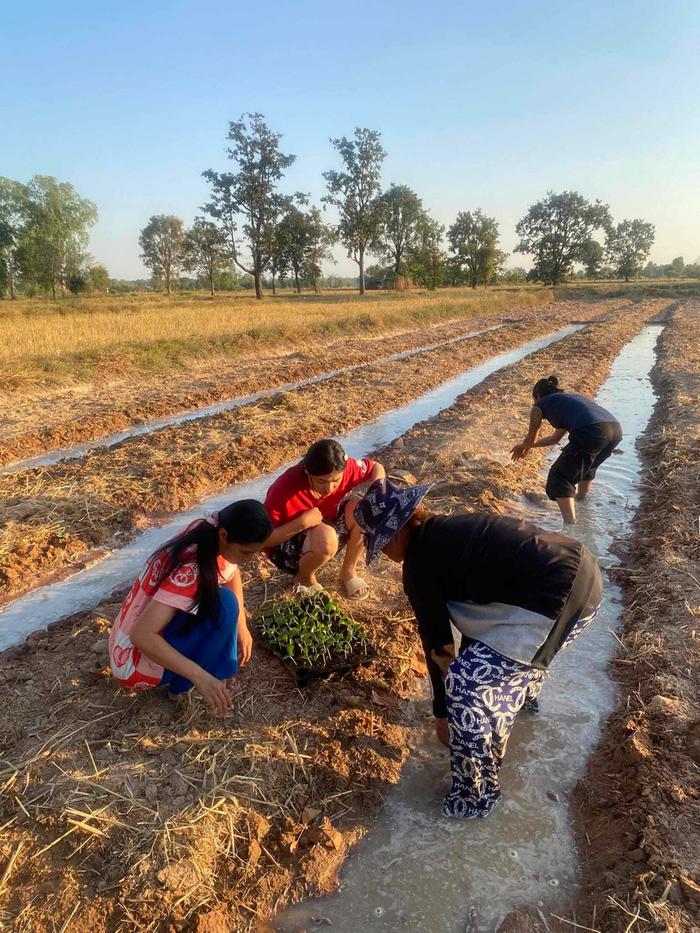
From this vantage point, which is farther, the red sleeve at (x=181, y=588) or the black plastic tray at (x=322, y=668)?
the black plastic tray at (x=322, y=668)

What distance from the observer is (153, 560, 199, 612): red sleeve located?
7.80 feet

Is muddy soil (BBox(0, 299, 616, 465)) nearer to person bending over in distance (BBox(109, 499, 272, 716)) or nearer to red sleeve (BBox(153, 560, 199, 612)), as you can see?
person bending over in distance (BBox(109, 499, 272, 716))

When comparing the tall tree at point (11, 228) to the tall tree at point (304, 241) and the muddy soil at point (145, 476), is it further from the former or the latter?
the muddy soil at point (145, 476)

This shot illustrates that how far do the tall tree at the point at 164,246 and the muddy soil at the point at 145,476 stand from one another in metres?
56.0

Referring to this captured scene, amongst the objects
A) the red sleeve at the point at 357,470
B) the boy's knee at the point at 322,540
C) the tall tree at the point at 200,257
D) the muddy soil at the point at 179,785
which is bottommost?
the muddy soil at the point at 179,785

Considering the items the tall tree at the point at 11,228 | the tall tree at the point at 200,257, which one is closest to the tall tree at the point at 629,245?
the tall tree at the point at 200,257

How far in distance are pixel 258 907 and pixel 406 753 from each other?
103 cm

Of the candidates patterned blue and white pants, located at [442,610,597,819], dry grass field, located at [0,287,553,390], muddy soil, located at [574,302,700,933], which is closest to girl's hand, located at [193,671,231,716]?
patterned blue and white pants, located at [442,610,597,819]

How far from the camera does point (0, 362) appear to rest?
1103 cm

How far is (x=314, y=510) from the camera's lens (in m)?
3.72

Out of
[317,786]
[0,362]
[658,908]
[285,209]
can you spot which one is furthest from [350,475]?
[285,209]

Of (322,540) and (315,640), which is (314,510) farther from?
(315,640)

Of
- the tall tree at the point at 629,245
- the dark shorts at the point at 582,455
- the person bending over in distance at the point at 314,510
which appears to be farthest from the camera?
the tall tree at the point at 629,245

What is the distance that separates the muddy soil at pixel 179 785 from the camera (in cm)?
220
